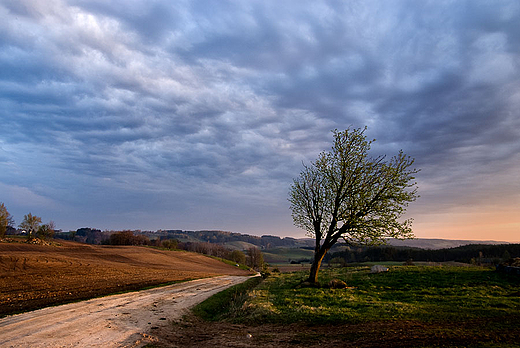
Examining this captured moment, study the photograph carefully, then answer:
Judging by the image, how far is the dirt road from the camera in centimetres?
1182

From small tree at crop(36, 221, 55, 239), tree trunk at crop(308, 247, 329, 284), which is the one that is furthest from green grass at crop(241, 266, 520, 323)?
small tree at crop(36, 221, 55, 239)

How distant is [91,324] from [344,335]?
12.2m

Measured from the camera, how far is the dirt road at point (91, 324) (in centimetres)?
1182

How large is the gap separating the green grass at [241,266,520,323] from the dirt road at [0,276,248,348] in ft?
18.1

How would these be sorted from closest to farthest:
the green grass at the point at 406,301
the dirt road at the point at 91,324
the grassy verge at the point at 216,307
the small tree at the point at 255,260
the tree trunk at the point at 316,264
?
the dirt road at the point at 91,324 < the green grass at the point at 406,301 < the grassy verge at the point at 216,307 < the tree trunk at the point at 316,264 < the small tree at the point at 255,260

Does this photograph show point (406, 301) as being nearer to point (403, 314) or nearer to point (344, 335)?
point (403, 314)

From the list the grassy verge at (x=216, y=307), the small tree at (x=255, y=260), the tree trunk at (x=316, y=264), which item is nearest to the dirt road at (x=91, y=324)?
A: the grassy verge at (x=216, y=307)

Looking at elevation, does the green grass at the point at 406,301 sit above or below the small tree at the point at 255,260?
above

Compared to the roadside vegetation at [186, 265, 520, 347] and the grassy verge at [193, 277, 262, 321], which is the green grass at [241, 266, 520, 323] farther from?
the grassy verge at [193, 277, 262, 321]

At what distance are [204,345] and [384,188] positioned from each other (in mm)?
19811

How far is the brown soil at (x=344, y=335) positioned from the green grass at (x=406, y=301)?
1163 mm

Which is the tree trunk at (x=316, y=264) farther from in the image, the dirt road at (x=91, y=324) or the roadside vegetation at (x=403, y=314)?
the dirt road at (x=91, y=324)

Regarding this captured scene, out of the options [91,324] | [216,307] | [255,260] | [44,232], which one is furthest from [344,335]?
[255,260]

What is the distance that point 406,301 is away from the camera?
18891 mm
